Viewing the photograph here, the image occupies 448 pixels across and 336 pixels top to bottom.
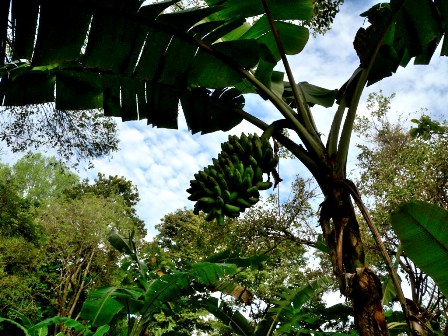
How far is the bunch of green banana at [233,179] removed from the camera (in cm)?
171

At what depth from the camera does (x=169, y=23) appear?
7.04 feet

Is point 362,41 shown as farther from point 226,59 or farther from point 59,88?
point 59,88

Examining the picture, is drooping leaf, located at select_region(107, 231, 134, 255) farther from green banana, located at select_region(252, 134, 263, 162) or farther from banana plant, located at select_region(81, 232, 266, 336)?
green banana, located at select_region(252, 134, 263, 162)

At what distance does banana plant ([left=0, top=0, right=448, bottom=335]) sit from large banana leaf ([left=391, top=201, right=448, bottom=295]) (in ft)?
0.87

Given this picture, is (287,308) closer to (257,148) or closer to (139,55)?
(257,148)

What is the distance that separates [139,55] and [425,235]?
188 cm

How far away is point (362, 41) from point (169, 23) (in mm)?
1229

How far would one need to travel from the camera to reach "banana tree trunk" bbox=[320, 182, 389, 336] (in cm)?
159

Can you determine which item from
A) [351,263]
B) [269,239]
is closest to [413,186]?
[269,239]

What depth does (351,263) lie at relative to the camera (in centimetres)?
172

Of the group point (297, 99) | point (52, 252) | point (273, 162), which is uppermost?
point (52, 252)

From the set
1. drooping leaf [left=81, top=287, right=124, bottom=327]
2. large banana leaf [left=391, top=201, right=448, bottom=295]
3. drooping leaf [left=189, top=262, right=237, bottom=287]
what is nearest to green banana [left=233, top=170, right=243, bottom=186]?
large banana leaf [left=391, top=201, right=448, bottom=295]

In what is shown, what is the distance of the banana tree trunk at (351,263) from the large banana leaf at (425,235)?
0.29m

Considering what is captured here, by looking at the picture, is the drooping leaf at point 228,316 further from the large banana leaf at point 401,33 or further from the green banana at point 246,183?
the large banana leaf at point 401,33
